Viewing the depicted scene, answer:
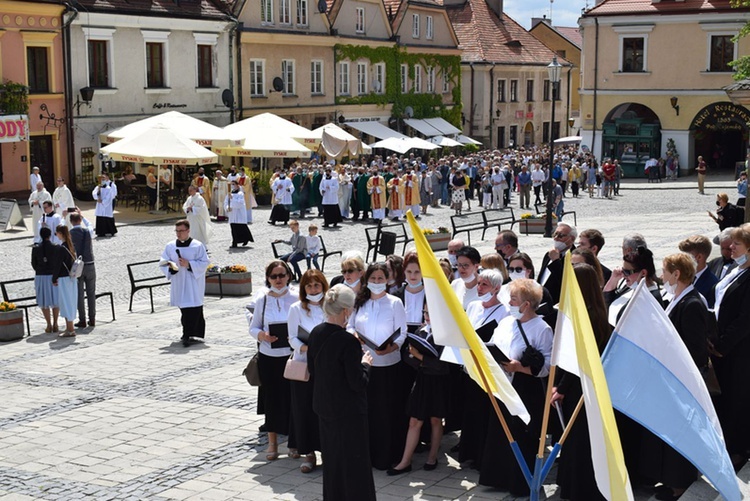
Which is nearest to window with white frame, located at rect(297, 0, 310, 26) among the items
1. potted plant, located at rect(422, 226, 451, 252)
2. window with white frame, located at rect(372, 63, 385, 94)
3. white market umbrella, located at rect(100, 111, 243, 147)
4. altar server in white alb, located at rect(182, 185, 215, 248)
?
window with white frame, located at rect(372, 63, 385, 94)

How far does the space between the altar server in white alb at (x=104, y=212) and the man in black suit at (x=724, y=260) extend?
1966cm

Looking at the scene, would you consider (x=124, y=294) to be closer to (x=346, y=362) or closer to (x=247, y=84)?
(x=346, y=362)

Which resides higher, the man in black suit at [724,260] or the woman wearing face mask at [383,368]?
the man in black suit at [724,260]

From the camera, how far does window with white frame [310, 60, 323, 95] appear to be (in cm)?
4741

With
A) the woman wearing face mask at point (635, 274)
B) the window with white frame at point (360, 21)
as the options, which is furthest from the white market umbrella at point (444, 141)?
the woman wearing face mask at point (635, 274)

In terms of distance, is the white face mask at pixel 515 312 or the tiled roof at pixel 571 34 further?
the tiled roof at pixel 571 34

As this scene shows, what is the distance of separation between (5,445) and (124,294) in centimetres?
936

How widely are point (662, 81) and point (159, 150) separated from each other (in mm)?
28951

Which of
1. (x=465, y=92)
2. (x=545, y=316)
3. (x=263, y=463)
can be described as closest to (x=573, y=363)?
(x=545, y=316)

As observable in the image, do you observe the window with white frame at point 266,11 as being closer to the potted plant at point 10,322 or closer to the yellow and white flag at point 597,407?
the potted plant at point 10,322

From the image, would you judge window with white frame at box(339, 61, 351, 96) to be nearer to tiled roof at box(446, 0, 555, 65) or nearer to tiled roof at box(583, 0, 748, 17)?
tiled roof at box(583, 0, 748, 17)

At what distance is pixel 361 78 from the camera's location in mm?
51531

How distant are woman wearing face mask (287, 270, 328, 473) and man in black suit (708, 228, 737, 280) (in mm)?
3581

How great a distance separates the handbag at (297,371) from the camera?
8773mm
